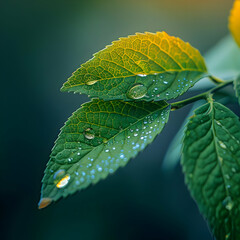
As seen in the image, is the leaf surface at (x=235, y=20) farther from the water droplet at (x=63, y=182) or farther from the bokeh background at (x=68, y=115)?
the bokeh background at (x=68, y=115)

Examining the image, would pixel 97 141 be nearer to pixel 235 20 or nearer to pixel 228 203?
pixel 228 203

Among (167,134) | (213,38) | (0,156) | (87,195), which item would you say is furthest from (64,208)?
(213,38)

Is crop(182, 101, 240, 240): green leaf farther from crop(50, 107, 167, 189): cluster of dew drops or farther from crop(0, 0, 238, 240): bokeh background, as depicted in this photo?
crop(0, 0, 238, 240): bokeh background

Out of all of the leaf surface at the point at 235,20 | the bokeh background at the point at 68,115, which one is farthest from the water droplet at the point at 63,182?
the bokeh background at the point at 68,115

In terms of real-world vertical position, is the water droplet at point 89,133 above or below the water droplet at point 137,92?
below

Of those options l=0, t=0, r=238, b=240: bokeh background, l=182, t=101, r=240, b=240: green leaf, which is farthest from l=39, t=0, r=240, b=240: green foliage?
l=0, t=0, r=238, b=240: bokeh background

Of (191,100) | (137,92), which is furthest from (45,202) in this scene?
(191,100)

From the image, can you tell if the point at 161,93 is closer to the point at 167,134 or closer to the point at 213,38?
the point at 167,134
